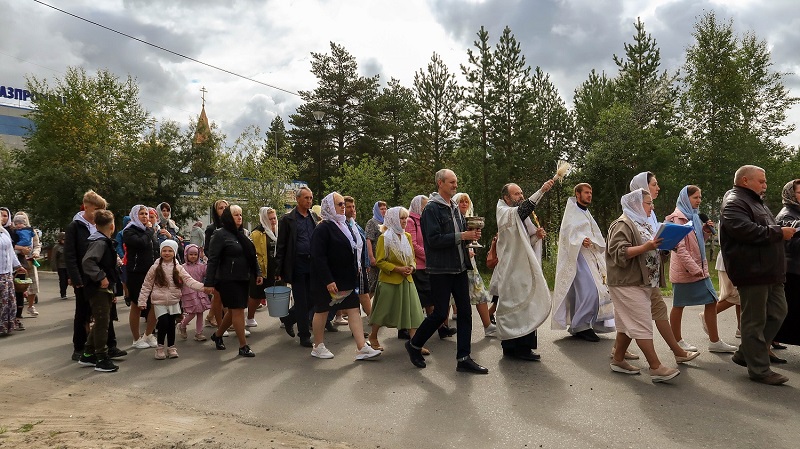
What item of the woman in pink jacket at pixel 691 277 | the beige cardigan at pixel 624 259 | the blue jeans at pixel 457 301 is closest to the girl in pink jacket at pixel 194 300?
the blue jeans at pixel 457 301

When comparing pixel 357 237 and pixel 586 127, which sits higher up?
pixel 586 127

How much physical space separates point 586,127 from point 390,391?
28.5 m

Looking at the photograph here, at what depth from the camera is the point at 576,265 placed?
6863 mm

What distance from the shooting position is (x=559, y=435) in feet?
13.0

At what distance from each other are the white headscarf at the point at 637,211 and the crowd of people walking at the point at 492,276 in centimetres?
1

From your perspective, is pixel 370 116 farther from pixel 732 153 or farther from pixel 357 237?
pixel 357 237

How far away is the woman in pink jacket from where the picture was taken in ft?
19.7

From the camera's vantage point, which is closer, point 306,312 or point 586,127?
point 306,312

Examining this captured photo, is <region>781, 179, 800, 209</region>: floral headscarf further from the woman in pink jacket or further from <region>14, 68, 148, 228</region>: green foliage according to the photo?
<region>14, 68, 148, 228</region>: green foliage

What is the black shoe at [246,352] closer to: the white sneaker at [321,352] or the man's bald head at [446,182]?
the white sneaker at [321,352]

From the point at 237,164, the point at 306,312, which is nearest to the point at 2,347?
the point at 306,312

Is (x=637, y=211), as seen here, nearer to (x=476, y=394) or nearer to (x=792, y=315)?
(x=792, y=315)

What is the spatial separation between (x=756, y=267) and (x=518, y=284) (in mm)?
2277

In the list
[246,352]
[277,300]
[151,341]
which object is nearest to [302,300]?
[277,300]
